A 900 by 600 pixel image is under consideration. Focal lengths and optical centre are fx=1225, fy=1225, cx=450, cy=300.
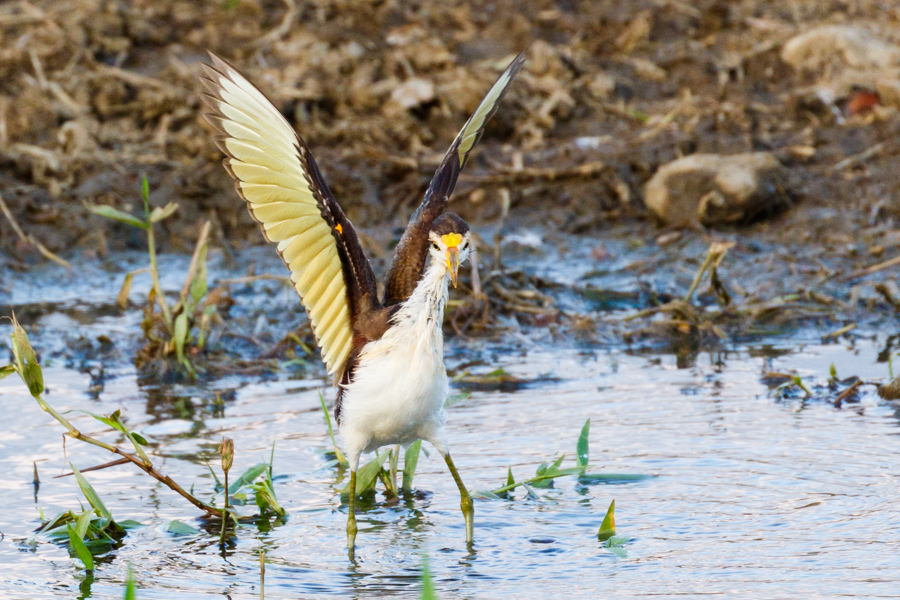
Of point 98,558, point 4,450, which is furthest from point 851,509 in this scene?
point 4,450

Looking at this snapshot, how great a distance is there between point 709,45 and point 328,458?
6000 millimetres

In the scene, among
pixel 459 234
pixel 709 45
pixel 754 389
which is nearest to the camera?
pixel 459 234

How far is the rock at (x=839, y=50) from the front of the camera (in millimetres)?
9375

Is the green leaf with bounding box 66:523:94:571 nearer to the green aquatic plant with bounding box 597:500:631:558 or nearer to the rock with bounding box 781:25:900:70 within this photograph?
the green aquatic plant with bounding box 597:500:631:558

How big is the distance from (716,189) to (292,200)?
451 centimetres

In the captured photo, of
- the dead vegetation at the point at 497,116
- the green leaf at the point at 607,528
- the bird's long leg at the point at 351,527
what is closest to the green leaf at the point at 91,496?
the bird's long leg at the point at 351,527

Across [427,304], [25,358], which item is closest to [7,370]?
[25,358]

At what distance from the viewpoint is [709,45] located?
9.97 metres

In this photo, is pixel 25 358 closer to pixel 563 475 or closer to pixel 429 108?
pixel 563 475

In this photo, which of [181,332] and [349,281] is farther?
[181,332]

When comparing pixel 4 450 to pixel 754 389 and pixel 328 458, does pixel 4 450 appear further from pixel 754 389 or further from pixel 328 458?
pixel 754 389

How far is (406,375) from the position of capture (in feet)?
13.4

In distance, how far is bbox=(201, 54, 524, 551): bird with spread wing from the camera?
4090mm

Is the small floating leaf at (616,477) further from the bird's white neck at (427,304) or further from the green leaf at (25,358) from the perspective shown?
the green leaf at (25,358)
